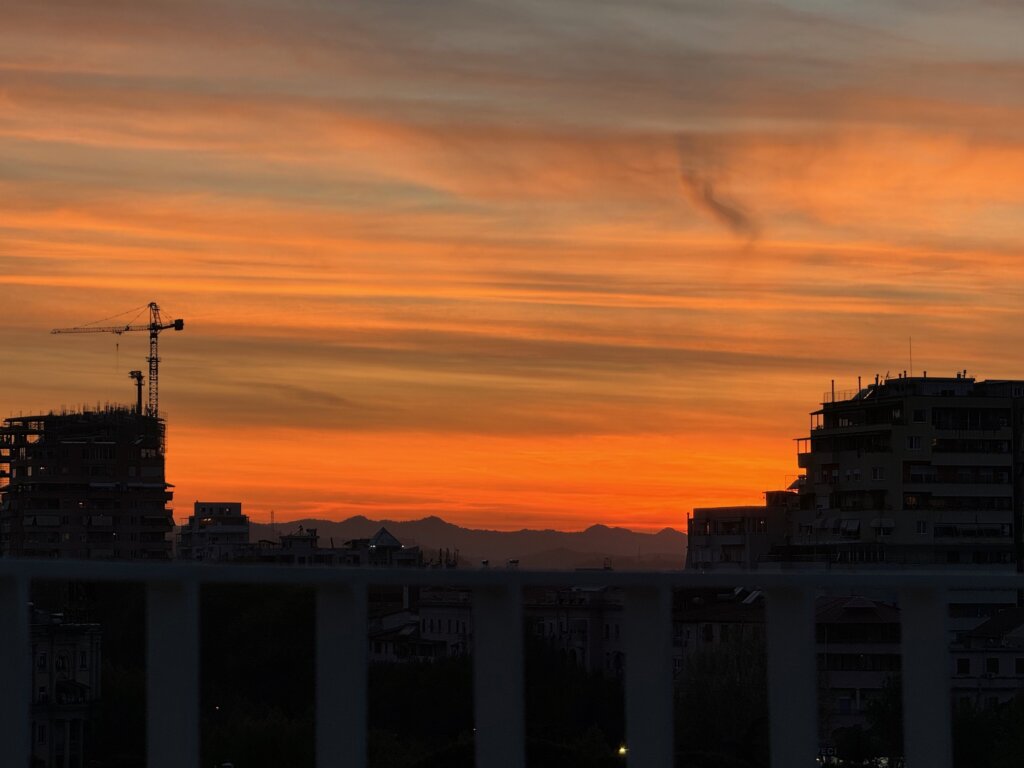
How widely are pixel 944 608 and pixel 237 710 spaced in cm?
9791

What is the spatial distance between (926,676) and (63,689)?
95297mm

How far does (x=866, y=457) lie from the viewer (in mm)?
137750

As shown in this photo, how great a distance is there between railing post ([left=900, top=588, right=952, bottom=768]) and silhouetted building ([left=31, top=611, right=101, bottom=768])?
84.8 m

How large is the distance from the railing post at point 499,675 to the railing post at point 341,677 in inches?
22.5

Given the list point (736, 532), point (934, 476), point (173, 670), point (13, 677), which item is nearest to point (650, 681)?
point (173, 670)

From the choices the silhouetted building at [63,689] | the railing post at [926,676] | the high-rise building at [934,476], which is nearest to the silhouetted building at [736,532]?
the high-rise building at [934,476]

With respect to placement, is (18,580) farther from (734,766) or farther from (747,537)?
(747,537)

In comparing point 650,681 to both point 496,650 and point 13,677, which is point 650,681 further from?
point 13,677

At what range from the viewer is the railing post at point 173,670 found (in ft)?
31.2

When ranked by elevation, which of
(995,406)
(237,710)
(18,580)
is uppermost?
(995,406)

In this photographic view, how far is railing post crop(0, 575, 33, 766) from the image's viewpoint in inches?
368

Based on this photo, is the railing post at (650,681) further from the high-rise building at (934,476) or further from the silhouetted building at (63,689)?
the high-rise building at (934,476)

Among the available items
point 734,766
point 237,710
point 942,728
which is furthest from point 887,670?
point 942,728

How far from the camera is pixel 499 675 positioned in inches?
393
